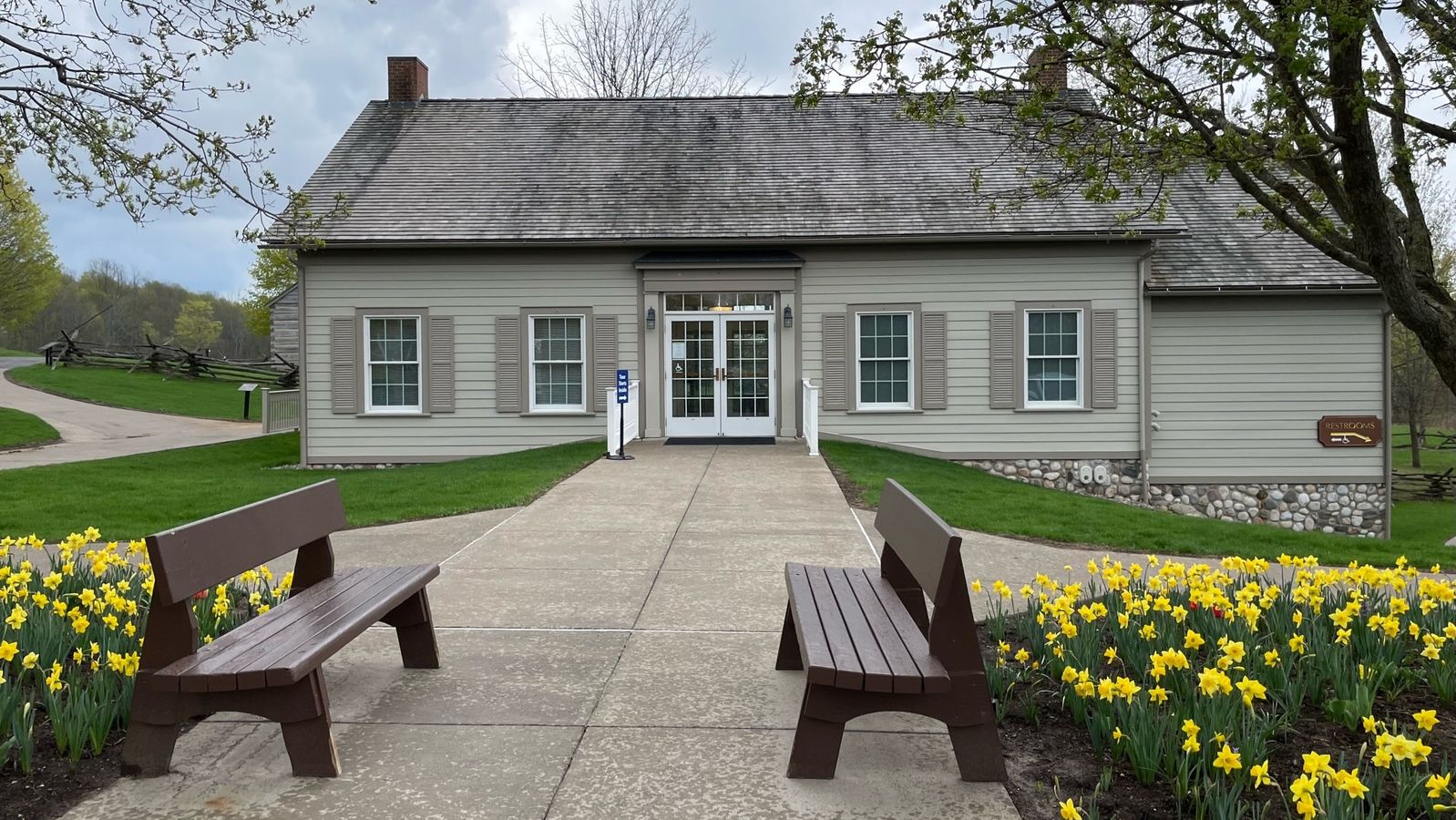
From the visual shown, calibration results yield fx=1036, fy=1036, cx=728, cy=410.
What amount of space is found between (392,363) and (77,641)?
12.8 metres

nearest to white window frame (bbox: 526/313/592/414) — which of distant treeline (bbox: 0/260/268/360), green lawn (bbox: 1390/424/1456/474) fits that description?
green lawn (bbox: 1390/424/1456/474)

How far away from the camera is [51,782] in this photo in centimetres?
358

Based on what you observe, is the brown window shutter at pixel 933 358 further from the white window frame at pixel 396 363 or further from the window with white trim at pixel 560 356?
the white window frame at pixel 396 363

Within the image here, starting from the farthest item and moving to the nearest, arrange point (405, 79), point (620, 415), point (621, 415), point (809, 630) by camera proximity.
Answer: point (405, 79) → point (620, 415) → point (621, 415) → point (809, 630)

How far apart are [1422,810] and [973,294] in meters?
14.0

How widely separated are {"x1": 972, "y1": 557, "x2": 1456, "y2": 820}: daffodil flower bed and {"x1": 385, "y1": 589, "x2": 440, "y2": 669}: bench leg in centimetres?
258

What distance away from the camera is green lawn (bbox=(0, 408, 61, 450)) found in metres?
21.9

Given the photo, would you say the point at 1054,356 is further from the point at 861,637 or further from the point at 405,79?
the point at 861,637

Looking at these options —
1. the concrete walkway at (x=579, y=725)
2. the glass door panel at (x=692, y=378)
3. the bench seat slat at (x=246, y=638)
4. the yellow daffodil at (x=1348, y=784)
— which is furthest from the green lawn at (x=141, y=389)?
the yellow daffodil at (x=1348, y=784)

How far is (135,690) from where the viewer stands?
3602mm

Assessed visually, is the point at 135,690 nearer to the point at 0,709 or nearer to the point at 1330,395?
the point at 0,709

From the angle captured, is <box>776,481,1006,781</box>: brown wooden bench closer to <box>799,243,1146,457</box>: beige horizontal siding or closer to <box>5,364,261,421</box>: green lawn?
<box>799,243,1146,457</box>: beige horizontal siding

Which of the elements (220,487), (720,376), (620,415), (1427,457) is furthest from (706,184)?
(1427,457)

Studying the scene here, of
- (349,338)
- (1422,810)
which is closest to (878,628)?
(1422,810)
